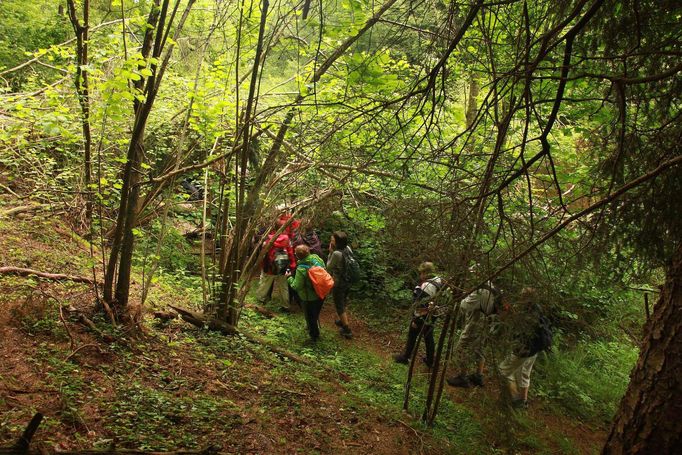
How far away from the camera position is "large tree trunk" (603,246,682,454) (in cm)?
211

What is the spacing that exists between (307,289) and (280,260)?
1459mm

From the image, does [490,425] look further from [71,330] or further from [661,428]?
[71,330]

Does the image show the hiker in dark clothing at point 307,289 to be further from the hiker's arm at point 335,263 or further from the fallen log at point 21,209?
the fallen log at point 21,209

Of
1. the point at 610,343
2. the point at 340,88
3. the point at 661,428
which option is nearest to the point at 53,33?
the point at 340,88

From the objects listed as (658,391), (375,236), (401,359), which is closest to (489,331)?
(658,391)

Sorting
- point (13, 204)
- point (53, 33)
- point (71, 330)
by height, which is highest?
point (53, 33)

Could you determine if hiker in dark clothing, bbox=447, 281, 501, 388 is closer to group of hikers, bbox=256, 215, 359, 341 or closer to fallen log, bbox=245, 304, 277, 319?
group of hikers, bbox=256, 215, 359, 341

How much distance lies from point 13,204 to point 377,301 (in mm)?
8224

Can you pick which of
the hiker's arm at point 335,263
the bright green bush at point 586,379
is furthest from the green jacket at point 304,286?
the bright green bush at point 586,379

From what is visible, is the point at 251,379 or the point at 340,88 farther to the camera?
the point at 340,88

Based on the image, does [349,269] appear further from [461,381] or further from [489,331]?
[489,331]

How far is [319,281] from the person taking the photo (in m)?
7.66

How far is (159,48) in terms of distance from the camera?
5.01m

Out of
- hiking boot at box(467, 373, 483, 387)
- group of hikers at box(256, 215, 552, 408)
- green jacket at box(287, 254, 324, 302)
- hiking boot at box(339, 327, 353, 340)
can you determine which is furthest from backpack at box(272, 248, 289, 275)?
hiking boot at box(467, 373, 483, 387)
